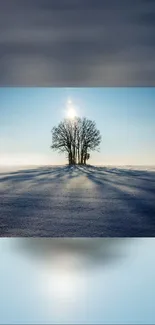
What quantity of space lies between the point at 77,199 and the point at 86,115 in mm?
1524

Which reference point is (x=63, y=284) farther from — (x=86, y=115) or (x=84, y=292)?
(x=86, y=115)

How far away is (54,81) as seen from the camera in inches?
187

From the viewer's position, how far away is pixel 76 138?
8.02 meters

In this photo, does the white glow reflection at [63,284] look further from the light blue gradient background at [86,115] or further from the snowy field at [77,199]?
the light blue gradient background at [86,115]

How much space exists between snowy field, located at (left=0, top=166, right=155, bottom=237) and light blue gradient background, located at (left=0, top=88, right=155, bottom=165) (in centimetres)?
21

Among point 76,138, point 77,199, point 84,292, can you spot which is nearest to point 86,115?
point 76,138

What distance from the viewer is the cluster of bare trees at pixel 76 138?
7.83m

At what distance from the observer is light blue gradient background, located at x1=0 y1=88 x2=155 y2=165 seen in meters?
7.77

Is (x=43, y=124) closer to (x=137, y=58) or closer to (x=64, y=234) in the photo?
(x=64, y=234)

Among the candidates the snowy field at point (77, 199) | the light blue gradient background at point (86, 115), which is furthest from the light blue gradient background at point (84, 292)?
the light blue gradient background at point (86, 115)

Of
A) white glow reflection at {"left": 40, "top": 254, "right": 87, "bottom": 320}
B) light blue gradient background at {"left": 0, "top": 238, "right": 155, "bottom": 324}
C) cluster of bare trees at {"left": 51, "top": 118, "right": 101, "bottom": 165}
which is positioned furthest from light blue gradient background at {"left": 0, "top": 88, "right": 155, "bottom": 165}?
white glow reflection at {"left": 40, "top": 254, "right": 87, "bottom": 320}

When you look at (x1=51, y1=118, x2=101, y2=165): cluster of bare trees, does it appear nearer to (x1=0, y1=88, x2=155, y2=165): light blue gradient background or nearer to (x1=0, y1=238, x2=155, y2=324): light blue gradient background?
(x1=0, y1=88, x2=155, y2=165): light blue gradient background

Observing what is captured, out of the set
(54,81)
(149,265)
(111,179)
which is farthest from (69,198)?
(149,265)

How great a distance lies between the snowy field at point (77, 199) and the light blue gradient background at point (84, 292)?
8.50 ft
